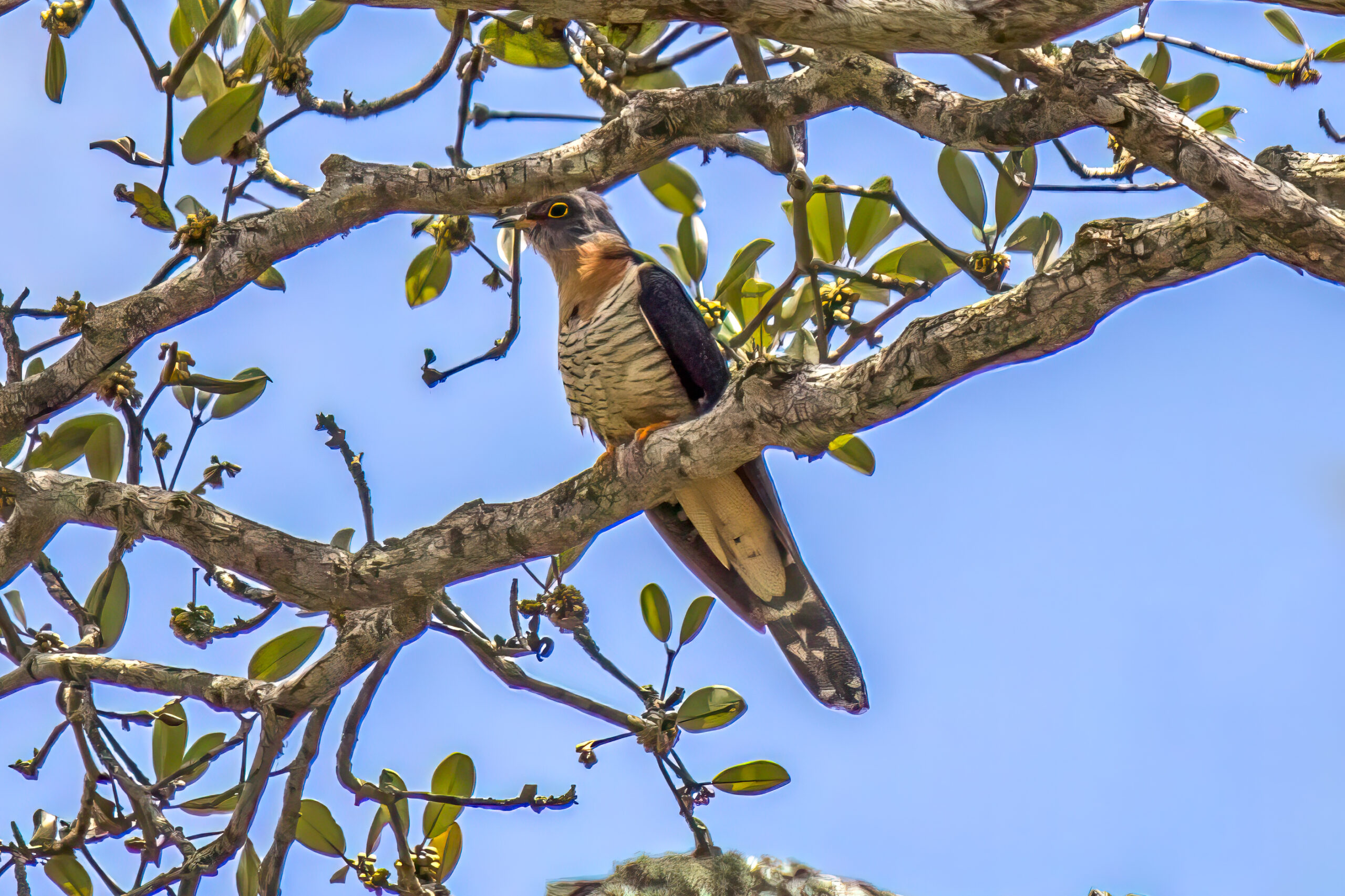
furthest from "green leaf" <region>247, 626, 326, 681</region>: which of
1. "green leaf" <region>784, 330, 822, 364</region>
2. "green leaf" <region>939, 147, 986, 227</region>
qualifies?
"green leaf" <region>939, 147, 986, 227</region>

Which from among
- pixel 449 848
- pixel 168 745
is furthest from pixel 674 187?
pixel 168 745

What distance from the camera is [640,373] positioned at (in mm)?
4395

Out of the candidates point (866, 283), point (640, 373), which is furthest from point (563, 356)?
point (866, 283)

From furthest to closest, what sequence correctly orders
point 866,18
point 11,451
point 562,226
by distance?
point 562,226, point 11,451, point 866,18

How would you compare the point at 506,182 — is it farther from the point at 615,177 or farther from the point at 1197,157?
the point at 1197,157

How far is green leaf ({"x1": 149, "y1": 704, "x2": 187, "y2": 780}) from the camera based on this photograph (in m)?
3.71

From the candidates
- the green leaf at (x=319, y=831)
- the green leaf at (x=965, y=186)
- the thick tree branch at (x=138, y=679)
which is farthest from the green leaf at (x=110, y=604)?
the green leaf at (x=965, y=186)

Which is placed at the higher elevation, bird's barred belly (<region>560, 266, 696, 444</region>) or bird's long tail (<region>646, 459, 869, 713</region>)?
bird's barred belly (<region>560, 266, 696, 444</region>)

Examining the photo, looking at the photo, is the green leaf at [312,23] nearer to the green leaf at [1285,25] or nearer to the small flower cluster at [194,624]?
the small flower cluster at [194,624]

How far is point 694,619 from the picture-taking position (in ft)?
11.9

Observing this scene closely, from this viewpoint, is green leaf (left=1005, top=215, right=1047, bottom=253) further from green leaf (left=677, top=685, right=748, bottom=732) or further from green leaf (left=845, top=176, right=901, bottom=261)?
green leaf (left=677, top=685, right=748, bottom=732)

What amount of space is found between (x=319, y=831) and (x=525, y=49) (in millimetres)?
2909

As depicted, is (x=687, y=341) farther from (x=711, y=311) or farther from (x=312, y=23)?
(x=312, y=23)

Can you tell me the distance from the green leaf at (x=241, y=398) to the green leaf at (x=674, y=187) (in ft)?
5.55
